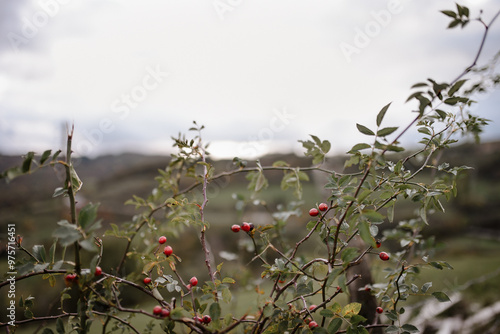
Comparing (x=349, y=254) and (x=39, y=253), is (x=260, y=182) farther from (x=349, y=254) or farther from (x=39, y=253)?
(x=39, y=253)


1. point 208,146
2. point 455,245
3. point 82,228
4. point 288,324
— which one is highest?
point 208,146

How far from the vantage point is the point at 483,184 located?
4199 mm

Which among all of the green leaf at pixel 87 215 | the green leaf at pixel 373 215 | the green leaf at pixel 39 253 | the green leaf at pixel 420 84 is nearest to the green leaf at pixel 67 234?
the green leaf at pixel 87 215

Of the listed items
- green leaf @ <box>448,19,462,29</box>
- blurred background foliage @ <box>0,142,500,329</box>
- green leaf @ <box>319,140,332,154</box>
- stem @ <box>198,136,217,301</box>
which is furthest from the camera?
blurred background foliage @ <box>0,142,500,329</box>

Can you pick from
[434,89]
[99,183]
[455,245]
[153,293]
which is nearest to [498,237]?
[455,245]

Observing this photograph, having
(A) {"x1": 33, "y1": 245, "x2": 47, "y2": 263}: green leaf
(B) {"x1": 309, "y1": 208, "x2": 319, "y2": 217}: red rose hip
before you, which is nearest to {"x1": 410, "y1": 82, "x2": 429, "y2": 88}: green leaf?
(B) {"x1": 309, "y1": 208, "x2": 319, "y2": 217}: red rose hip

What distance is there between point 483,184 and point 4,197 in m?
5.59

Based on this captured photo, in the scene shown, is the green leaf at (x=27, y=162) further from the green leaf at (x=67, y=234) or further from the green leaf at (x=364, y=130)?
the green leaf at (x=364, y=130)

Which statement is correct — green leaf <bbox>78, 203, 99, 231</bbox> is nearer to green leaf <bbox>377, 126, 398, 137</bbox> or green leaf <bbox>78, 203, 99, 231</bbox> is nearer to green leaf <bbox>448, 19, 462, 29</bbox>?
green leaf <bbox>377, 126, 398, 137</bbox>

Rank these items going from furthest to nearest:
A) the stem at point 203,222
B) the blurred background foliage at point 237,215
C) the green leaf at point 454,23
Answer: the blurred background foliage at point 237,215
the stem at point 203,222
the green leaf at point 454,23

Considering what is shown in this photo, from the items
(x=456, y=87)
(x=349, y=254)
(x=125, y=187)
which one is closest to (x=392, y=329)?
(x=349, y=254)

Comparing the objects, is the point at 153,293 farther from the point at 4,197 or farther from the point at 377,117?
the point at 4,197

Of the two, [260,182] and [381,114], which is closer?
[381,114]

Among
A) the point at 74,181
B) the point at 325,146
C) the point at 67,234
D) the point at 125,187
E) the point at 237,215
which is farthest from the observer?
the point at 125,187
